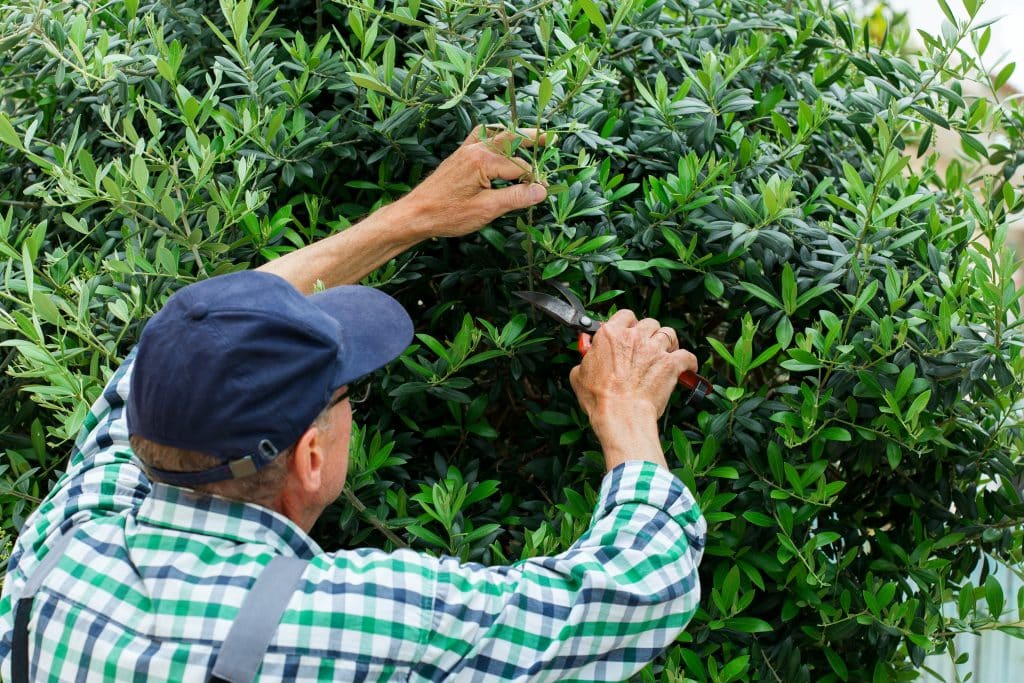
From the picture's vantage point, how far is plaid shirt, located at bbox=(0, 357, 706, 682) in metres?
1.56

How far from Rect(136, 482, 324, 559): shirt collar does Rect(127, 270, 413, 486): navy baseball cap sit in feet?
0.11

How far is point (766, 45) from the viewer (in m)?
2.86

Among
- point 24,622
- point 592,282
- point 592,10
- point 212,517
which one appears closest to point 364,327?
point 212,517

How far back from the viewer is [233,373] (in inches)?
63.0

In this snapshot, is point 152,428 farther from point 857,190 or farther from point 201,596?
point 857,190

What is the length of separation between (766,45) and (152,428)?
196 cm

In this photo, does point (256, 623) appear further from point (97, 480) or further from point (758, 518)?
point (758, 518)

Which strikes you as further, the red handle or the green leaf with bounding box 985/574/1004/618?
the green leaf with bounding box 985/574/1004/618

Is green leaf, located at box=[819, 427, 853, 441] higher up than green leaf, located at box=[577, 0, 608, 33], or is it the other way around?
green leaf, located at box=[577, 0, 608, 33]

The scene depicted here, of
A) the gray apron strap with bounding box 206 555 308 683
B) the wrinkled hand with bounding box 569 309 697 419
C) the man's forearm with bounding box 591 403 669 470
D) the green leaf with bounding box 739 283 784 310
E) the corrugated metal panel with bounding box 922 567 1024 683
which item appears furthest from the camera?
the corrugated metal panel with bounding box 922 567 1024 683

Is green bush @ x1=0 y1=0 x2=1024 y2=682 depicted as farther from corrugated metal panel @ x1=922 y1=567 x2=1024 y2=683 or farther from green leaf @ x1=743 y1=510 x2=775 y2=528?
corrugated metal panel @ x1=922 y1=567 x2=1024 y2=683

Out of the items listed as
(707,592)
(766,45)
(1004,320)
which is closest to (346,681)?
(707,592)

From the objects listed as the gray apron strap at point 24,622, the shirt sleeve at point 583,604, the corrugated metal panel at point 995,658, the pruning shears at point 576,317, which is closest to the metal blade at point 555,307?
the pruning shears at point 576,317

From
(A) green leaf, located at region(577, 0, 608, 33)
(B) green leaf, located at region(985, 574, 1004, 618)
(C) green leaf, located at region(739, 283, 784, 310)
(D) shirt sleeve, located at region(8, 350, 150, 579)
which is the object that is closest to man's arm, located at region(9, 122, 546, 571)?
(D) shirt sleeve, located at region(8, 350, 150, 579)
